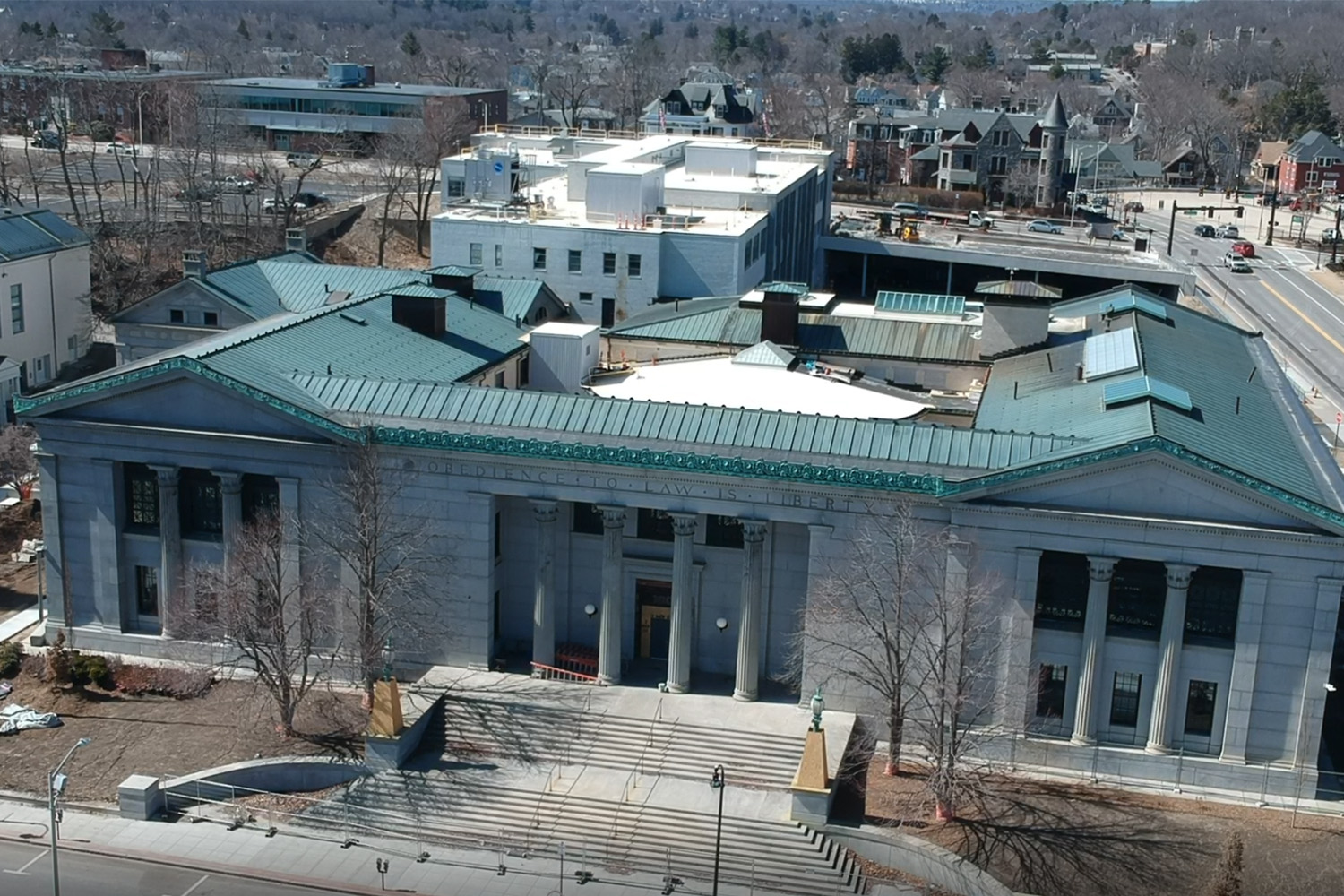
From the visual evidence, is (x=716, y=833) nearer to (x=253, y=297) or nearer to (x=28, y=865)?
(x=28, y=865)

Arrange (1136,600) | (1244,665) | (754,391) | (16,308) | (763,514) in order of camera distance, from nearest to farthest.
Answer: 1. (1244,665)
2. (1136,600)
3. (763,514)
4. (754,391)
5. (16,308)

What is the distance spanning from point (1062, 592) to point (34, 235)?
66471mm

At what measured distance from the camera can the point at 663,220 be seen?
310 feet

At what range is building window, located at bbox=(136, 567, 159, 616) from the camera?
58.0 metres

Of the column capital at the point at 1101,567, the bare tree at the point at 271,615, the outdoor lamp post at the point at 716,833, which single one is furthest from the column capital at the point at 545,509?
the column capital at the point at 1101,567

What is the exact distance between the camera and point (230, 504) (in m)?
55.7

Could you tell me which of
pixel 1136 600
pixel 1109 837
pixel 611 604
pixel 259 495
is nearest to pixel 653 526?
pixel 611 604

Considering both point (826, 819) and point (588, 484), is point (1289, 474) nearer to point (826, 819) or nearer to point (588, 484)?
point (826, 819)

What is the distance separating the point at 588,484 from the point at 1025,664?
15225mm

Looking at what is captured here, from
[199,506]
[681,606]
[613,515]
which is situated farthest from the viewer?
[199,506]

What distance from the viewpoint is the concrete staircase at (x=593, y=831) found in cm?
4644

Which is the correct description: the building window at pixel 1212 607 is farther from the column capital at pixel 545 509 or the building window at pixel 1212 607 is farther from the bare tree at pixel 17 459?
the bare tree at pixel 17 459

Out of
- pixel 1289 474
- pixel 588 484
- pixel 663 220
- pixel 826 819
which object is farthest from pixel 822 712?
pixel 663 220

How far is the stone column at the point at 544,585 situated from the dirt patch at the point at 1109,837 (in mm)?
12114
